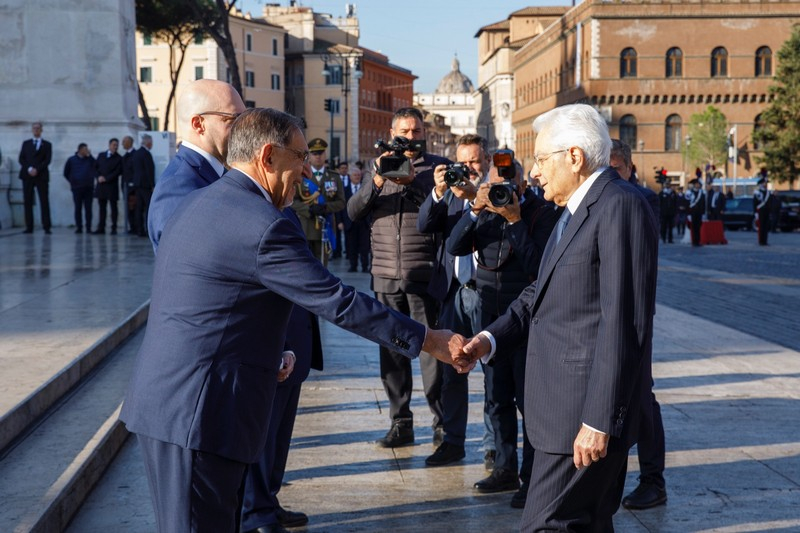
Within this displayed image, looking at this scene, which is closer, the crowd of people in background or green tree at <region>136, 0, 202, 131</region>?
the crowd of people in background

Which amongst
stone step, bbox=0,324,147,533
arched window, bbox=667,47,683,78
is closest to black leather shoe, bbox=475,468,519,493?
stone step, bbox=0,324,147,533

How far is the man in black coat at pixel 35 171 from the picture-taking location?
20.8m

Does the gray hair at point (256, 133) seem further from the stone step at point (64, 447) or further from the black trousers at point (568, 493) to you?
the stone step at point (64, 447)

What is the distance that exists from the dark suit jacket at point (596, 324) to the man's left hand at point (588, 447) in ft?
0.10

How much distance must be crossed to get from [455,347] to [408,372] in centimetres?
326

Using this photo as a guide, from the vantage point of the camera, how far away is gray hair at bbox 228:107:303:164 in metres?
3.70

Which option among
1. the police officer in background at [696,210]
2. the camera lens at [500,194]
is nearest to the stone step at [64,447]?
the camera lens at [500,194]

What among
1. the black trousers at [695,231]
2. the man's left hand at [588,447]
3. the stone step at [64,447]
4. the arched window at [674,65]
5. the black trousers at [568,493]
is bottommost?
the black trousers at [695,231]

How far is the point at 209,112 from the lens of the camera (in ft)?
16.1

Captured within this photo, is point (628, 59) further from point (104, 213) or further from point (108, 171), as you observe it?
point (108, 171)

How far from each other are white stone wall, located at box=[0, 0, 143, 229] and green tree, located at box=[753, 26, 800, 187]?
47.4m

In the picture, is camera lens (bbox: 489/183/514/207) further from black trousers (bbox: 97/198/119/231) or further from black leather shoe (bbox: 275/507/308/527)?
black trousers (bbox: 97/198/119/231)

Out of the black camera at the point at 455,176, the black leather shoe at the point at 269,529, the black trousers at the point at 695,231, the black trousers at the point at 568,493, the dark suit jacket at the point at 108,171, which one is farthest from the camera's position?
the black trousers at the point at 695,231

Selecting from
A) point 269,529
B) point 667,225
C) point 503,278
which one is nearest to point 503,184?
point 503,278
